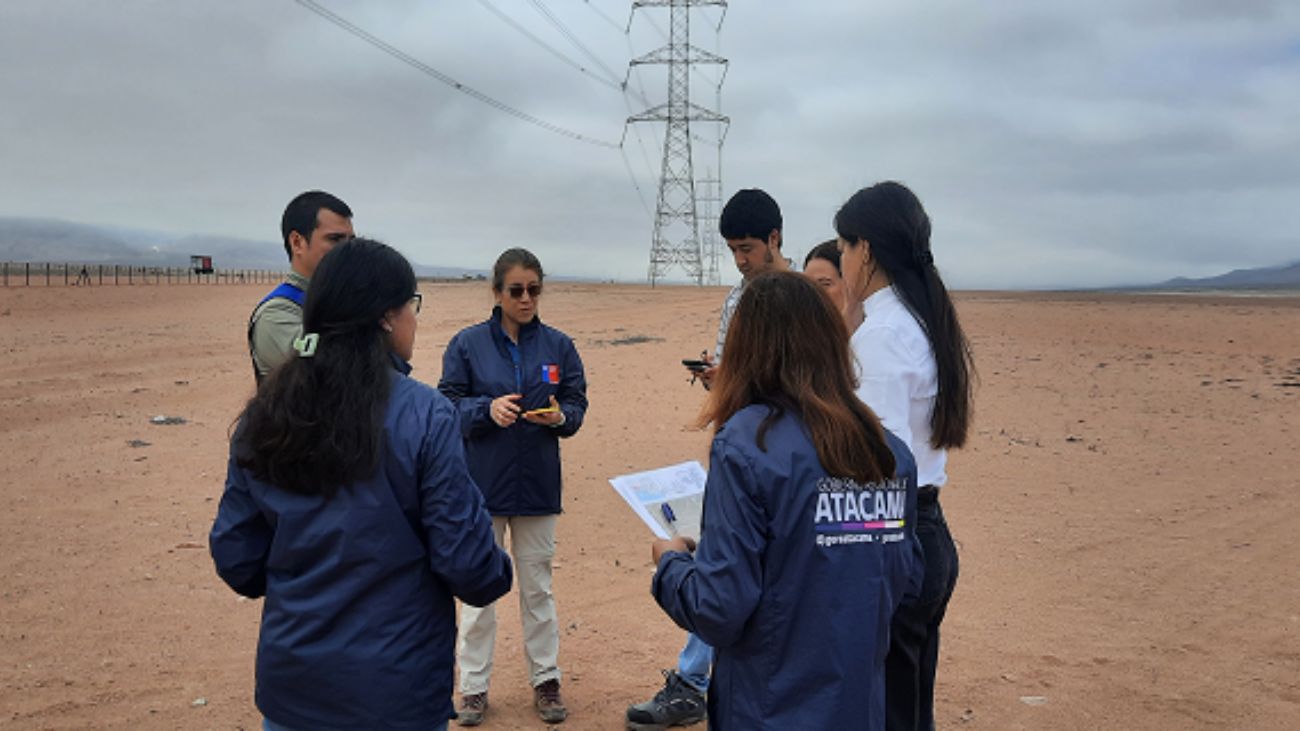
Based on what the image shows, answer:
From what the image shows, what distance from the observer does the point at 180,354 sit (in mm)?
21266

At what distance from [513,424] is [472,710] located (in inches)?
55.8

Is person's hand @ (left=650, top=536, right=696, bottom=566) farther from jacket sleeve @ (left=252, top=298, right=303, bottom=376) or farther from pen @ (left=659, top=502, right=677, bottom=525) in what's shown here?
jacket sleeve @ (left=252, top=298, right=303, bottom=376)

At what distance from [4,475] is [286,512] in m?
9.30

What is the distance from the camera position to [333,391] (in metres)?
2.42

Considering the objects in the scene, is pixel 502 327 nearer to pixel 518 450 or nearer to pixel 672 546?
pixel 518 450

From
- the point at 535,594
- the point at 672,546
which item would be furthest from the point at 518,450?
the point at 672,546

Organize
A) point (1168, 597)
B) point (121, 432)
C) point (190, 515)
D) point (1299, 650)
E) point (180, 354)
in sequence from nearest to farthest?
point (1299, 650)
point (1168, 597)
point (190, 515)
point (121, 432)
point (180, 354)

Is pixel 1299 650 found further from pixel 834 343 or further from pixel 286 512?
pixel 286 512

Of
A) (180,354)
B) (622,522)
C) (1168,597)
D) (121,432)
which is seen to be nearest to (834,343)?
(1168,597)

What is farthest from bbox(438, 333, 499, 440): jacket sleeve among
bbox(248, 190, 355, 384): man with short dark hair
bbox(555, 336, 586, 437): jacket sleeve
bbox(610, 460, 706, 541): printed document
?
bbox(610, 460, 706, 541): printed document

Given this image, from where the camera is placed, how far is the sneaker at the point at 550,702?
181 inches

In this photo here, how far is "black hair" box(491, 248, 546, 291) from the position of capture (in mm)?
4613

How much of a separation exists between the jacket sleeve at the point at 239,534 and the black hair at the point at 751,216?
8.39ft

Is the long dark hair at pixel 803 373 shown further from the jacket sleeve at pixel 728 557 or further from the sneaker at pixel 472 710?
the sneaker at pixel 472 710
